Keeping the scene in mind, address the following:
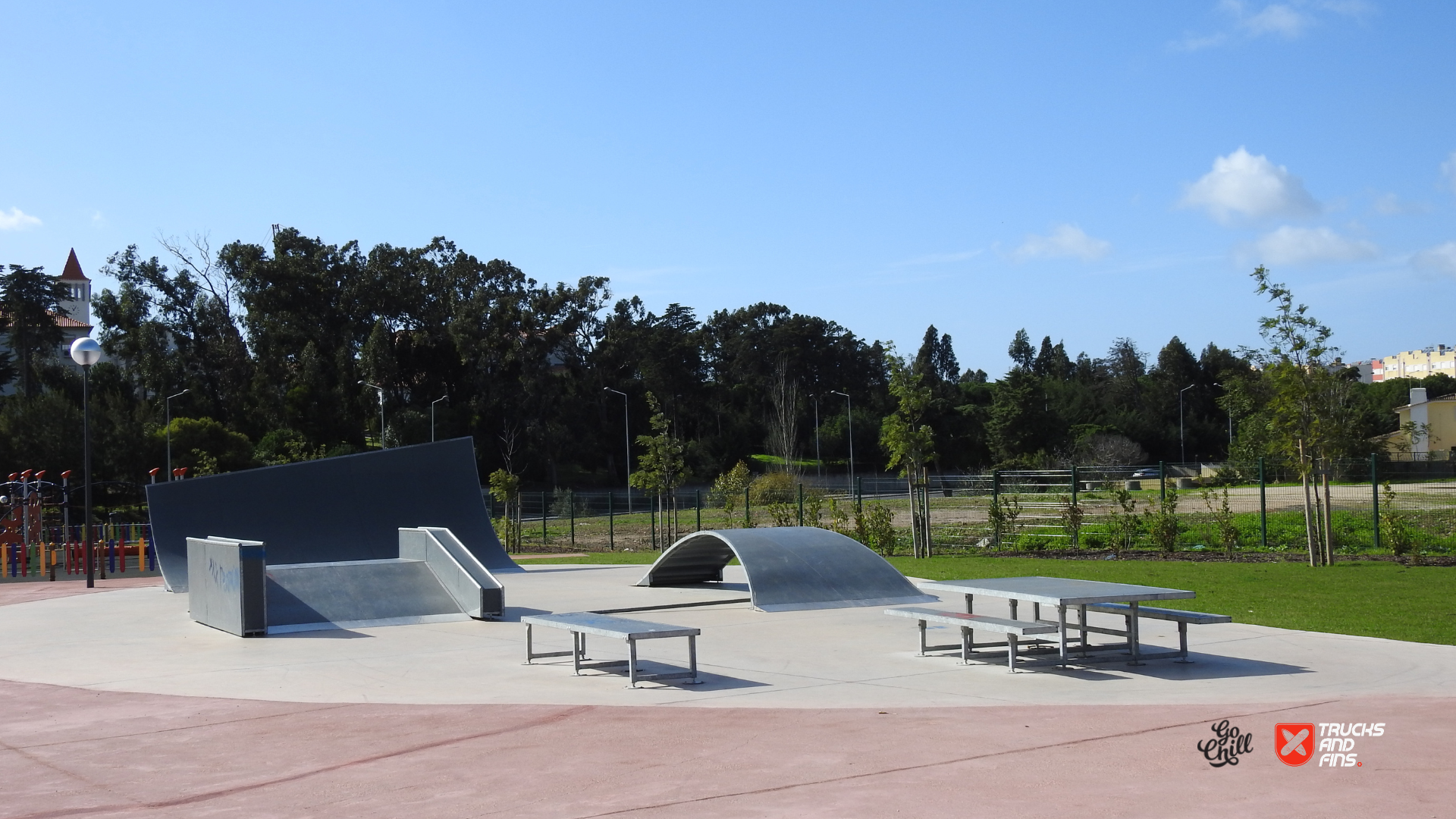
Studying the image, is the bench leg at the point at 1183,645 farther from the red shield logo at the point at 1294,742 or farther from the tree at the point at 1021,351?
the tree at the point at 1021,351

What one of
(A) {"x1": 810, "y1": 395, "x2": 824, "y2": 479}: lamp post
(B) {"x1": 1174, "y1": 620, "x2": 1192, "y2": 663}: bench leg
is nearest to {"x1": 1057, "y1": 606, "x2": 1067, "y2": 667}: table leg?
(B) {"x1": 1174, "y1": 620, "x2": 1192, "y2": 663}: bench leg

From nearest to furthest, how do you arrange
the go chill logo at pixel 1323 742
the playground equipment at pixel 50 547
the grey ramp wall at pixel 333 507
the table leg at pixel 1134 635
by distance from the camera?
the go chill logo at pixel 1323 742, the table leg at pixel 1134 635, the grey ramp wall at pixel 333 507, the playground equipment at pixel 50 547

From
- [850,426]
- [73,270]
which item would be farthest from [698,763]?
[73,270]

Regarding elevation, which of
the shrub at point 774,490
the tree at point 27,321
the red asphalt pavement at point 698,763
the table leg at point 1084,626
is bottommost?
the red asphalt pavement at point 698,763

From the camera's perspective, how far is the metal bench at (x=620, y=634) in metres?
9.41

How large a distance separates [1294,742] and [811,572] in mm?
8650

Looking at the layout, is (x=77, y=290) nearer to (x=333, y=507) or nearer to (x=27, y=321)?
(x=27, y=321)

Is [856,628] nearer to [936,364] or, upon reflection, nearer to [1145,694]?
[1145,694]

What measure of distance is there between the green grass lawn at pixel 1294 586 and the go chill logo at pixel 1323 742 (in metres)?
4.47

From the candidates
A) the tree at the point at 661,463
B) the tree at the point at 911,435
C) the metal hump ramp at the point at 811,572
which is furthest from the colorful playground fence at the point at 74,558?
the tree at the point at 911,435

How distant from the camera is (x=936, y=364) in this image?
410 ft

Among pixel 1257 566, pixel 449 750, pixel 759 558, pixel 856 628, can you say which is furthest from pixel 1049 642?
pixel 1257 566

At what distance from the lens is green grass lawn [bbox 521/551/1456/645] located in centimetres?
1212

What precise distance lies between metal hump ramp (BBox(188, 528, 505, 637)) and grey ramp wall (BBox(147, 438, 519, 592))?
13.2 ft
